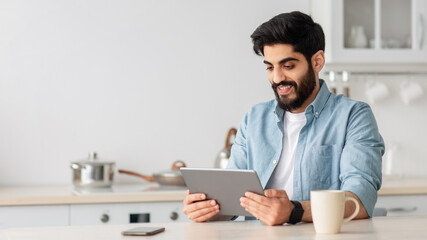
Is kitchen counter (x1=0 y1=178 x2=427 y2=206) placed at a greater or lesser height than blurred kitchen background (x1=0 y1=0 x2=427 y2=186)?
lesser

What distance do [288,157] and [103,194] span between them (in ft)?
3.48

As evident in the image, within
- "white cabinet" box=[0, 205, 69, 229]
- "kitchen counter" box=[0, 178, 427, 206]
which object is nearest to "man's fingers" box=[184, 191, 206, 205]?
"kitchen counter" box=[0, 178, 427, 206]

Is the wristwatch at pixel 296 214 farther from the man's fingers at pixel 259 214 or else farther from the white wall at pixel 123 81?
the white wall at pixel 123 81

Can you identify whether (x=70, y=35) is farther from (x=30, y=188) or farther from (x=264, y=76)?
(x=264, y=76)

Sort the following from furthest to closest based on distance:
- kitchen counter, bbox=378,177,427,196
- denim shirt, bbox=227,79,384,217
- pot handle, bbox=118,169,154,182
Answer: pot handle, bbox=118,169,154,182
kitchen counter, bbox=378,177,427,196
denim shirt, bbox=227,79,384,217

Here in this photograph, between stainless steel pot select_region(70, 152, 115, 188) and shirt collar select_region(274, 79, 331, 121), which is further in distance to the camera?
stainless steel pot select_region(70, 152, 115, 188)

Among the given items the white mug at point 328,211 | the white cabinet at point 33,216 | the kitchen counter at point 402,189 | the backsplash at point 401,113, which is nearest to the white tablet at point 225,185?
the white mug at point 328,211

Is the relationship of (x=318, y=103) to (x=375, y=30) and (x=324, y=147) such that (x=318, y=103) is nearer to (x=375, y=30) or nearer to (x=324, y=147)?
(x=324, y=147)

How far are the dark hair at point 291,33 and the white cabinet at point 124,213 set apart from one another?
1086 mm

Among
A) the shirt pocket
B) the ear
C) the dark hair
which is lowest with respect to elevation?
the shirt pocket

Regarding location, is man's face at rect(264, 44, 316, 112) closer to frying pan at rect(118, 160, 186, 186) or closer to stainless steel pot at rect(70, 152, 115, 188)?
frying pan at rect(118, 160, 186, 186)

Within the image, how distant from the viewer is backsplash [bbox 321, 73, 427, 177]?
372cm

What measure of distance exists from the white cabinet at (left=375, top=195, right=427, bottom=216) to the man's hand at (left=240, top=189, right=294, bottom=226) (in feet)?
4.87

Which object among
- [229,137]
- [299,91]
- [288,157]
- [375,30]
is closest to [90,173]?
[229,137]
